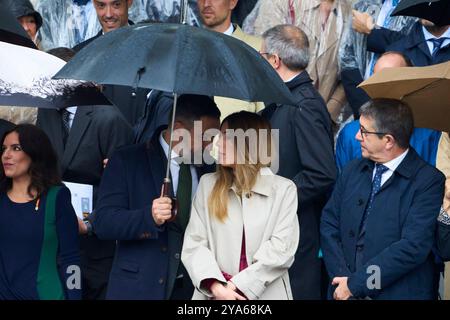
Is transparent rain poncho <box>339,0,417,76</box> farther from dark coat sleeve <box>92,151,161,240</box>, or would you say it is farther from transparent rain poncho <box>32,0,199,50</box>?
dark coat sleeve <box>92,151,161,240</box>

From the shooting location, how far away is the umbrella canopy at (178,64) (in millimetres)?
6473

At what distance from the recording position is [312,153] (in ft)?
26.0

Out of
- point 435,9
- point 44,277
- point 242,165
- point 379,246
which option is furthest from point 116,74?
point 435,9

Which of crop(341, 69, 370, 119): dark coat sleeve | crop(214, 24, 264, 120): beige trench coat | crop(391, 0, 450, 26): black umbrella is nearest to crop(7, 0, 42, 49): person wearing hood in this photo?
crop(214, 24, 264, 120): beige trench coat

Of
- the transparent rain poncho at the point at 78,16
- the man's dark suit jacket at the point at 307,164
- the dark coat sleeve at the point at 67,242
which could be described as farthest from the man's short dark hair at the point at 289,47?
the transparent rain poncho at the point at 78,16

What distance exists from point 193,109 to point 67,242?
1153mm

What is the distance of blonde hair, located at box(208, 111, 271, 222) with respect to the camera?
7027 millimetres

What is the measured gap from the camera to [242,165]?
7.05 m

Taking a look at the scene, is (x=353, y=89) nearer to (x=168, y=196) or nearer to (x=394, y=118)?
(x=394, y=118)
